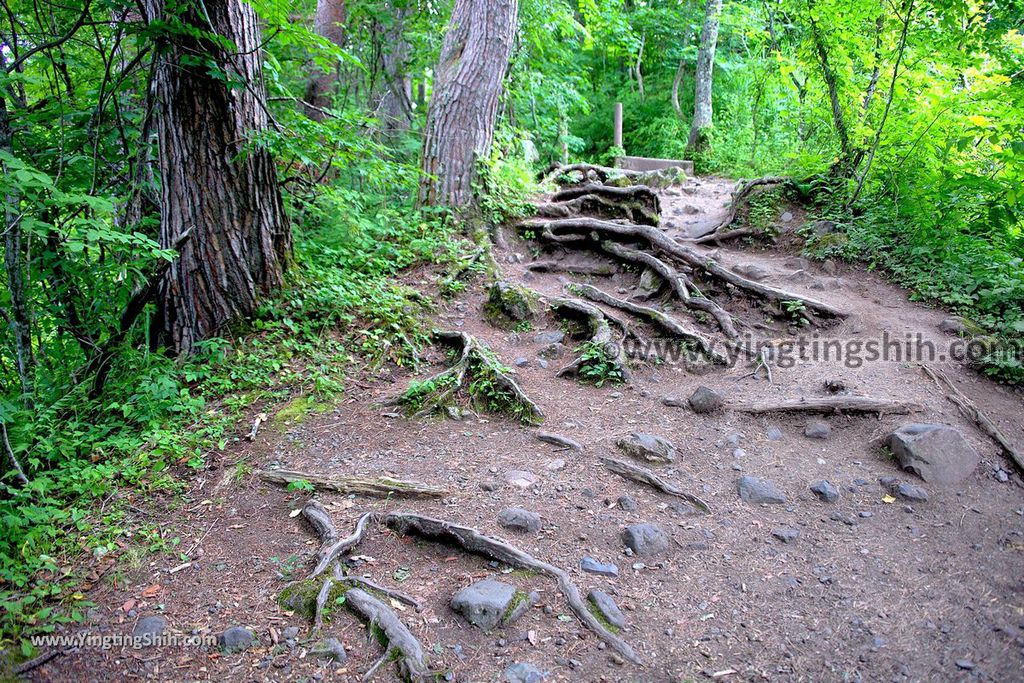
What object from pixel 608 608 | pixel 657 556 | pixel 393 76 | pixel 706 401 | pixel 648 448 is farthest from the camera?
pixel 393 76

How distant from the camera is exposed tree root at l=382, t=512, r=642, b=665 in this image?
3025mm

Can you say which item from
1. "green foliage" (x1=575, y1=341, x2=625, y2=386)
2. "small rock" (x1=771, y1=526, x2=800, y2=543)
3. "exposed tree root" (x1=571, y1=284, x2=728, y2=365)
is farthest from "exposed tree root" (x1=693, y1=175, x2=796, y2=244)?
"small rock" (x1=771, y1=526, x2=800, y2=543)

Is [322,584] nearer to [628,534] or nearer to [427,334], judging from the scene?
[628,534]

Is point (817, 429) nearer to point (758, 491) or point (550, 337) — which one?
point (758, 491)

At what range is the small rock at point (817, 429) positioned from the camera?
4.79 meters

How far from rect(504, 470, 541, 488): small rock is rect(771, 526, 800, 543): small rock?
1.58 metres

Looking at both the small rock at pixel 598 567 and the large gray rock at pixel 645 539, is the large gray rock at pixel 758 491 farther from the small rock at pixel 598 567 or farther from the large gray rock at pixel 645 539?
the small rock at pixel 598 567

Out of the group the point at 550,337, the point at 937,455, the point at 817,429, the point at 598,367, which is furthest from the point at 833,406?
the point at 550,337

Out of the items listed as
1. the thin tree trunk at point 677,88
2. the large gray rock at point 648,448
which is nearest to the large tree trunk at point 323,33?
the large gray rock at point 648,448

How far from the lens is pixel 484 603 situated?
289 centimetres

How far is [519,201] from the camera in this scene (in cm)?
871

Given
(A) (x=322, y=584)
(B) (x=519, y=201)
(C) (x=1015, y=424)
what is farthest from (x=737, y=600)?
(B) (x=519, y=201)

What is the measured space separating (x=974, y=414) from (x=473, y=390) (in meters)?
4.15

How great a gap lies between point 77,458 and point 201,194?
2.27 m
